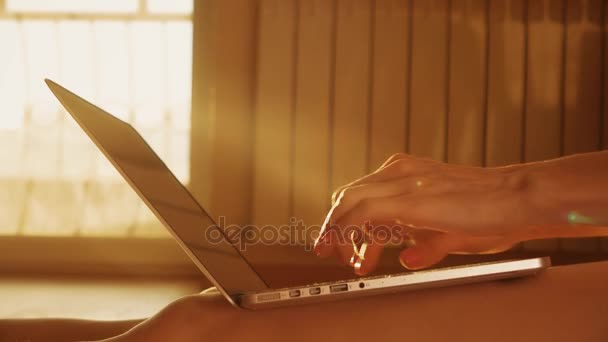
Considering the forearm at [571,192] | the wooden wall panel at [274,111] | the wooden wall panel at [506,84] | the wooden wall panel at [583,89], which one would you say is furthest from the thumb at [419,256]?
the wooden wall panel at [583,89]

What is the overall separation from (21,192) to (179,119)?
84 centimetres

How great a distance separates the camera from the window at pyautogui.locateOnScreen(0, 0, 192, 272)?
293cm

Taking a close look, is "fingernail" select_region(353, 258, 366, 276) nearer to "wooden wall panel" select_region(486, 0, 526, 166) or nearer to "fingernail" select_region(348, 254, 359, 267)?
"fingernail" select_region(348, 254, 359, 267)

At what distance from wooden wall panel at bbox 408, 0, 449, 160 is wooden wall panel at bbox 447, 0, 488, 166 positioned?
0.13 feet

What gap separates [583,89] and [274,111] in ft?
4.91

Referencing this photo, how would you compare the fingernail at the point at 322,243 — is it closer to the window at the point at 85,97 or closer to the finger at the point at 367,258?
the finger at the point at 367,258

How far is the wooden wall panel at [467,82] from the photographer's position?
2957mm

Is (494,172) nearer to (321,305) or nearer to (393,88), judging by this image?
(321,305)

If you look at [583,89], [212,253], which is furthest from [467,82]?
[212,253]

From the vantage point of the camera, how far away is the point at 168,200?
2.12ft

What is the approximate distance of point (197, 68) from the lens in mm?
2963

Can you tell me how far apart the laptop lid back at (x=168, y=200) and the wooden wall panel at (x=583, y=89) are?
8.75ft

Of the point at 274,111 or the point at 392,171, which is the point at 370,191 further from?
the point at 274,111

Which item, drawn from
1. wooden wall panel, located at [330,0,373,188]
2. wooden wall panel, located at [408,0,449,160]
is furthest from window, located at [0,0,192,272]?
wooden wall panel, located at [408,0,449,160]
